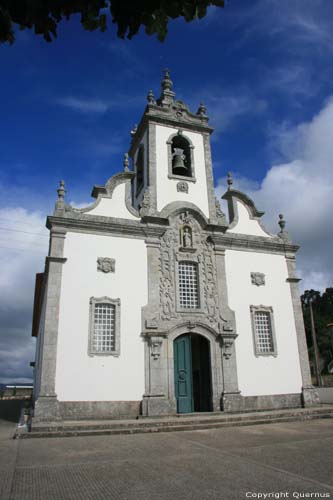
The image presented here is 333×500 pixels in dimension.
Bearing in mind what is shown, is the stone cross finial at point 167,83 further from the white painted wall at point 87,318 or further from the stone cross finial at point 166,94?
the white painted wall at point 87,318

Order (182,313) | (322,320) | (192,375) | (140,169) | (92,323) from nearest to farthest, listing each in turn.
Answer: (92,323) < (182,313) < (192,375) < (140,169) < (322,320)

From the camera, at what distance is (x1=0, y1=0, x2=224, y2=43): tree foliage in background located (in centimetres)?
268

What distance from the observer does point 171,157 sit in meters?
16.8

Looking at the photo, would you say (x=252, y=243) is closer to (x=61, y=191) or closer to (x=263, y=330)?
(x=263, y=330)

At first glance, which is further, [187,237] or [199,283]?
[187,237]

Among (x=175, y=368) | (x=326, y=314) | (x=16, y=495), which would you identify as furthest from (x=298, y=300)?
(x=326, y=314)

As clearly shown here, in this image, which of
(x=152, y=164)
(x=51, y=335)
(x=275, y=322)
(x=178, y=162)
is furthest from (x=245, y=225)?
A: (x=51, y=335)

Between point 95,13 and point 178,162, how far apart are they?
1404cm

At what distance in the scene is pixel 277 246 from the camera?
16828 millimetres

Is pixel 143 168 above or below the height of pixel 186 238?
above

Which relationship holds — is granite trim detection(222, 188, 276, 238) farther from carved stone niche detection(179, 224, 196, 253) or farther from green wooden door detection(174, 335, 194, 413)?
green wooden door detection(174, 335, 194, 413)

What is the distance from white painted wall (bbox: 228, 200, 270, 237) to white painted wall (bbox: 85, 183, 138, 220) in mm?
4451

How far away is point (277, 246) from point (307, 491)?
12.8 m

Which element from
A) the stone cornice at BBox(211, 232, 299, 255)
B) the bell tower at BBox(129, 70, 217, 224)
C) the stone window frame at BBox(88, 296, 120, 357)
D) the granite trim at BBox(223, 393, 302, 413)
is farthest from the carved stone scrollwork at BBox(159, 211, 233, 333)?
the granite trim at BBox(223, 393, 302, 413)
